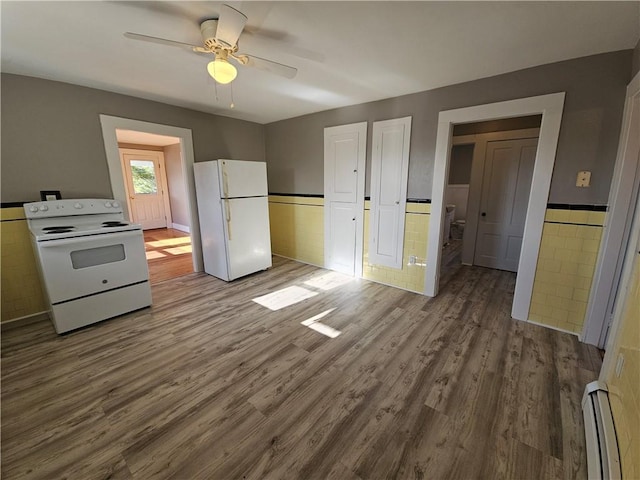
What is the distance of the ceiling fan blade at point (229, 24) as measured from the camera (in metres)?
1.33

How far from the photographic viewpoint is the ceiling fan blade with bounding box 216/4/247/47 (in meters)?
1.33

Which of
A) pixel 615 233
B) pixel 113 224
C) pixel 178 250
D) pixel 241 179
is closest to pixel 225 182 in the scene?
pixel 241 179

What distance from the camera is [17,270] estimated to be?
2498 millimetres

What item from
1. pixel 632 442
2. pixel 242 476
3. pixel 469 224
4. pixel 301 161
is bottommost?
pixel 242 476

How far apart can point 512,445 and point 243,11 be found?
2764mm

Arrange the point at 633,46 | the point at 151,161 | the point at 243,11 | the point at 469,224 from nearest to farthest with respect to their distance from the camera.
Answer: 1. the point at 243,11
2. the point at 633,46
3. the point at 469,224
4. the point at 151,161

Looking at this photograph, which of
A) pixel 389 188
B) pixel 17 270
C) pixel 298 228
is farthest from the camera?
pixel 298 228

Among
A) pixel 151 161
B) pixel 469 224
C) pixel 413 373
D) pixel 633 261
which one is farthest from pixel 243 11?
pixel 151 161

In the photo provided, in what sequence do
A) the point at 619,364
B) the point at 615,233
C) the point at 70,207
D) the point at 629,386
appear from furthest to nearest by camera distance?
1. the point at 70,207
2. the point at 615,233
3. the point at 619,364
4. the point at 629,386

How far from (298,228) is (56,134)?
3.03m

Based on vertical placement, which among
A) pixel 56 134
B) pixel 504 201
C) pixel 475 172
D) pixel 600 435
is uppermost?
pixel 56 134

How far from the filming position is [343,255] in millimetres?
3885

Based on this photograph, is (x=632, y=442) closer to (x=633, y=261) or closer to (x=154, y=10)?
(x=633, y=261)

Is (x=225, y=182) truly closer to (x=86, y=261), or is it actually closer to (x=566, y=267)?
(x=86, y=261)
